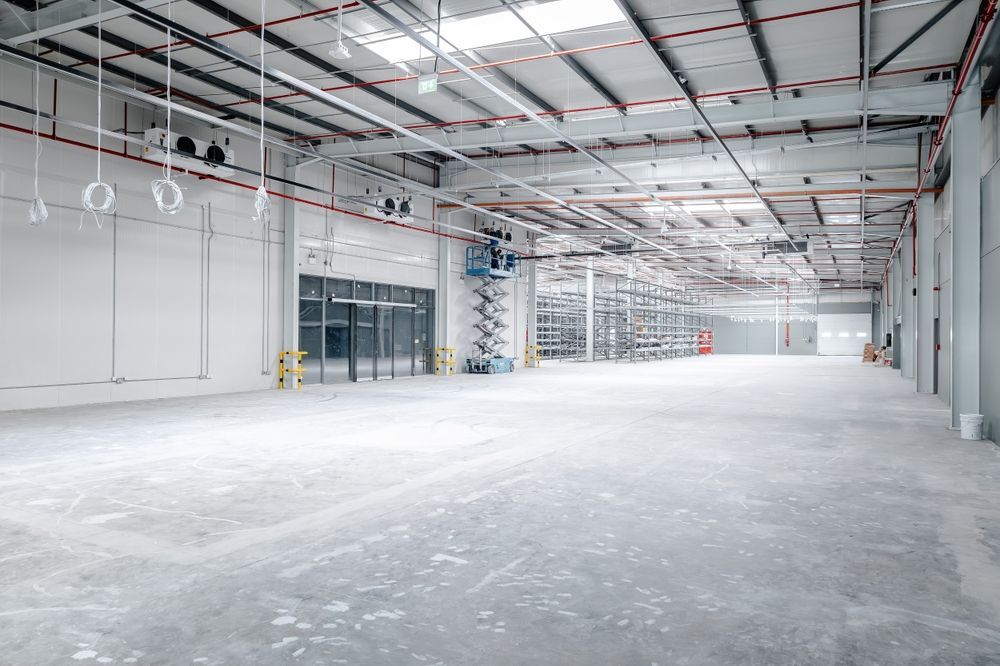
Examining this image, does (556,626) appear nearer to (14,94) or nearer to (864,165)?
(14,94)

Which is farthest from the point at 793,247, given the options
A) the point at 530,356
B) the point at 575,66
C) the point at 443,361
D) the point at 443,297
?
the point at 575,66

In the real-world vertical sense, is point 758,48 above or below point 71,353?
above

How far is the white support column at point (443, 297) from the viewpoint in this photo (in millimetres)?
21109

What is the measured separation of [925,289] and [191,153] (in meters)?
16.1

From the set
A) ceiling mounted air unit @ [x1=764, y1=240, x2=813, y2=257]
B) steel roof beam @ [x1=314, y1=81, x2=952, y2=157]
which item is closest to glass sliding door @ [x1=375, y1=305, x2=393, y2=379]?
steel roof beam @ [x1=314, y1=81, x2=952, y2=157]

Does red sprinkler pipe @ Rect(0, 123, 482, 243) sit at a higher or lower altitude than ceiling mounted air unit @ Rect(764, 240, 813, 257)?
higher

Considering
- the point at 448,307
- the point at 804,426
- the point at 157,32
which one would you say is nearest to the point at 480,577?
the point at 804,426

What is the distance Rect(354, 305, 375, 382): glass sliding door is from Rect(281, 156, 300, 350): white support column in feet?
7.98

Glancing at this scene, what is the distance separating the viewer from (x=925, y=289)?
15.4m

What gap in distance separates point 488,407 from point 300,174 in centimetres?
816

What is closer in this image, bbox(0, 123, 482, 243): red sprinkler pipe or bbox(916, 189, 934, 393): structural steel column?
bbox(0, 123, 482, 243): red sprinkler pipe

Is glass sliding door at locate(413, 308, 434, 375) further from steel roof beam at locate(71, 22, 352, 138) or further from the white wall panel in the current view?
the white wall panel

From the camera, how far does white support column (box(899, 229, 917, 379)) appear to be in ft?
63.6

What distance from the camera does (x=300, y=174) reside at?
53.0 ft
